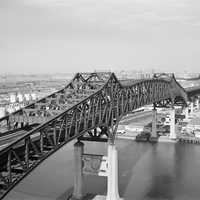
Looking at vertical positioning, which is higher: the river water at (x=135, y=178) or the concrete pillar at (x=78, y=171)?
the concrete pillar at (x=78, y=171)

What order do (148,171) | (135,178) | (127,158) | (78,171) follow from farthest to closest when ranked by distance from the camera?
(127,158) → (148,171) → (135,178) → (78,171)

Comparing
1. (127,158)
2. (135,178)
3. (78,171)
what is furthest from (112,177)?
(127,158)

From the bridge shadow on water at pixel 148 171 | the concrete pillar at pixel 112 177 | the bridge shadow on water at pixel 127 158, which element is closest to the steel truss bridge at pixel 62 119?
the concrete pillar at pixel 112 177

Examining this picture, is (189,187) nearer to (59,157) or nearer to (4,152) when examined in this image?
(59,157)

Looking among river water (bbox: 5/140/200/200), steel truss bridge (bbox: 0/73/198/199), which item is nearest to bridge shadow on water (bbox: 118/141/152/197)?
river water (bbox: 5/140/200/200)

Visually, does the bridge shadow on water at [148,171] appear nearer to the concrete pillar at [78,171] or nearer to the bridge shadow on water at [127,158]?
the bridge shadow on water at [127,158]

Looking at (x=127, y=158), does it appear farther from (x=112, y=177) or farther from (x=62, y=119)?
(x=62, y=119)

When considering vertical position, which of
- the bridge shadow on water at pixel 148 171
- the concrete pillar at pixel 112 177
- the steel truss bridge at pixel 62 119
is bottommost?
the bridge shadow on water at pixel 148 171

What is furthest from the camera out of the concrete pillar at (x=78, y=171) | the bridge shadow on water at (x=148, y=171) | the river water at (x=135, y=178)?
the bridge shadow on water at (x=148, y=171)
